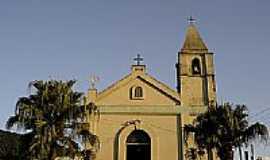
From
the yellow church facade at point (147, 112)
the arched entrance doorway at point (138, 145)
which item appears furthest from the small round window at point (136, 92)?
the arched entrance doorway at point (138, 145)

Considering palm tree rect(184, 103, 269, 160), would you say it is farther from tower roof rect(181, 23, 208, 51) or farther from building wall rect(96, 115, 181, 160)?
tower roof rect(181, 23, 208, 51)

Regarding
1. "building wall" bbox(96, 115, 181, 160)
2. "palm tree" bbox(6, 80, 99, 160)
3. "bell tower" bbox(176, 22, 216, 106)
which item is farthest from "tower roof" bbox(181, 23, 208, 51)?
"palm tree" bbox(6, 80, 99, 160)

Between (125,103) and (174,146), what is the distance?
18.1ft

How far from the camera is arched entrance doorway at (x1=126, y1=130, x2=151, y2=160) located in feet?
119

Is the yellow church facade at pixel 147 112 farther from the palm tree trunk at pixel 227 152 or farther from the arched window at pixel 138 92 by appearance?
the palm tree trunk at pixel 227 152

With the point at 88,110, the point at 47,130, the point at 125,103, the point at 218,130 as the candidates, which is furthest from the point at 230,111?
the point at 125,103

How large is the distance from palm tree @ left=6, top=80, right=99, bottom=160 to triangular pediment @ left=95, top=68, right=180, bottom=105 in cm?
1389

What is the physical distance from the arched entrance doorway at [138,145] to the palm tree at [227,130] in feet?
33.4

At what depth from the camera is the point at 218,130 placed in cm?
2539

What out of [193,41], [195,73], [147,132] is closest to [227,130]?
[147,132]

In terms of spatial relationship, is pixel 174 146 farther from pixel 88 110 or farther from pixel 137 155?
pixel 88 110

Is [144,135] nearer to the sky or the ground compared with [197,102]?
nearer to the ground

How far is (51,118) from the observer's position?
875 inches

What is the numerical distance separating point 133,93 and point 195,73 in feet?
19.8
